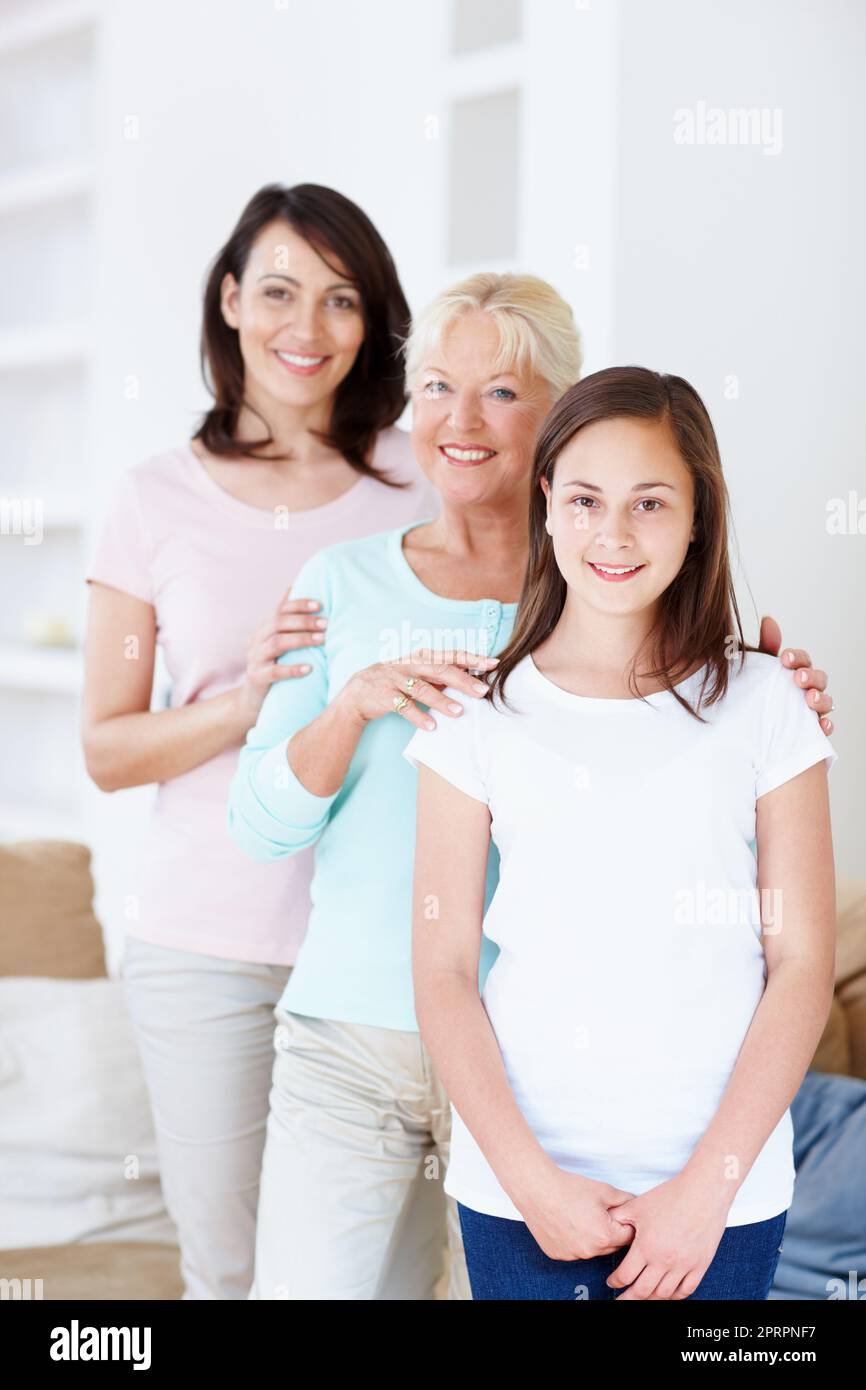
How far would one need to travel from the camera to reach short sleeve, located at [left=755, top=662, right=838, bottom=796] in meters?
1.11

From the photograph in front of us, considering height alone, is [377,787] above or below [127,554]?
below

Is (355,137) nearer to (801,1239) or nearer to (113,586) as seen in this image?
(113,586)

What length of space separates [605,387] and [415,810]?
43 centimetres

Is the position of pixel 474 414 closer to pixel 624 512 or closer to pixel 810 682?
pixel 624 512

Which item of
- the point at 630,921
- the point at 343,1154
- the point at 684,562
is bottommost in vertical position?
the point at 343,1154

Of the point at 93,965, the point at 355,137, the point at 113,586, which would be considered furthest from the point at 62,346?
the point at 113,586

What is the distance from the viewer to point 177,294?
3.27 m

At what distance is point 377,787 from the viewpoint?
4.32ft

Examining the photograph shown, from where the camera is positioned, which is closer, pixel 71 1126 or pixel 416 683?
pixel 416 683

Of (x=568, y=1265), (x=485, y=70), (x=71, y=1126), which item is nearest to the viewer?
(x=568, y=1265)

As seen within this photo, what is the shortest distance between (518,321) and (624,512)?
26 cm

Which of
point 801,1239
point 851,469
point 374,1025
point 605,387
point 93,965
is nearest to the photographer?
point 605,387

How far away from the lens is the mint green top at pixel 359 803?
1.27m

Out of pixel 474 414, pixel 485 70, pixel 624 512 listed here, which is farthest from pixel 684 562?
pixel 485 70
